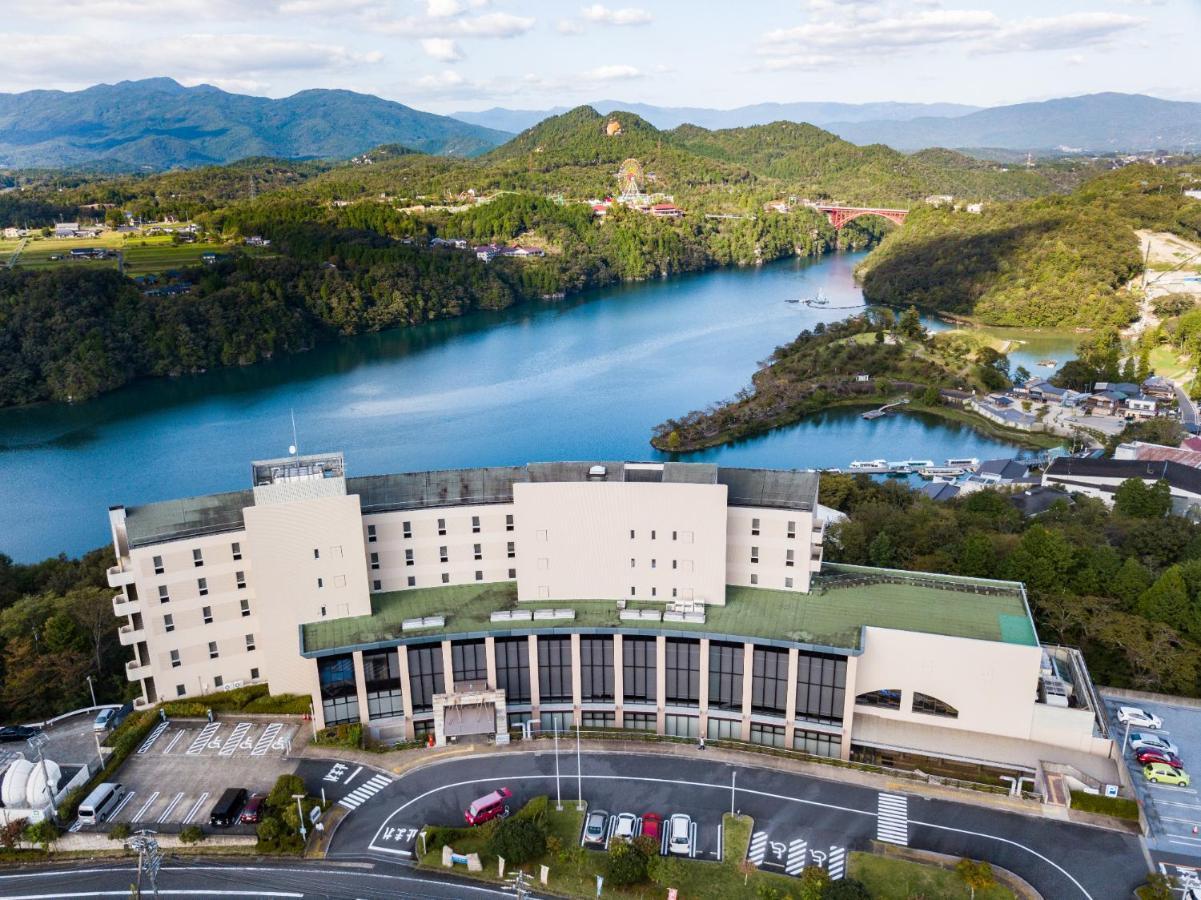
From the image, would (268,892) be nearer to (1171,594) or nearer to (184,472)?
(1171,594)

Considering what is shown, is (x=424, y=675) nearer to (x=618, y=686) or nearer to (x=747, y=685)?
(x=618, y=686)

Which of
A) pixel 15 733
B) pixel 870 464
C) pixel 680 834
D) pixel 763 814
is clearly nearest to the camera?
pixel 680 834

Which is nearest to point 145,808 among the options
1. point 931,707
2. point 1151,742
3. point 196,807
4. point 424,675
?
point 196,807

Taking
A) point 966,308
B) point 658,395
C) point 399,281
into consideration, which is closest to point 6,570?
point 658,395

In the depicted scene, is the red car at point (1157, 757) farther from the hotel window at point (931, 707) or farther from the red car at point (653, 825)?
the red car at point (653, 825)

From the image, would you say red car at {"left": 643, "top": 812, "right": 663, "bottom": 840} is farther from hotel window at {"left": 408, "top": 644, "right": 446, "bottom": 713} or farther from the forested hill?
the forested hill

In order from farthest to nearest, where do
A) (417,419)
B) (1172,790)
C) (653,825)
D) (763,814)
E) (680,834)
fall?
(417,419)
(1172,790)
(763,814)
(653,825)
(680,834)

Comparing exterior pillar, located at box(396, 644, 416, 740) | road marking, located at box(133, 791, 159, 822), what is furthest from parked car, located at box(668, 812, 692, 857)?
road marking, located at box(133, 791, 159, 822)

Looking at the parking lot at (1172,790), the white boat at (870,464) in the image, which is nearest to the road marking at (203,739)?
the parking lot at (1172,790)

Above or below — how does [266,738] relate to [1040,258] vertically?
below
